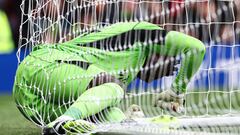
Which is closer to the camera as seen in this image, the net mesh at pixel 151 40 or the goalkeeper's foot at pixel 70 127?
the goalkeeper's foot at pixel 70 127

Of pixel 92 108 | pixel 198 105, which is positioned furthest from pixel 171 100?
pixel 92 108

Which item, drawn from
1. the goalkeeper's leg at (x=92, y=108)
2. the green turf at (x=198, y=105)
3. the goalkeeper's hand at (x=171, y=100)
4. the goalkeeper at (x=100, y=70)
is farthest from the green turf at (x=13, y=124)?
the goalkeeper's hand at (x=171, y=100)

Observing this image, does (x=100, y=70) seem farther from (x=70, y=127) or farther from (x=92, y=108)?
(x=70, y=127)

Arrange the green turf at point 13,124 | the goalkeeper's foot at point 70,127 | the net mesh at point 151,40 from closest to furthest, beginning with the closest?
1. the goalkeeper's foot at point 70,127
2. the net mesh at point 151,40
3. the green turf at point 13,124

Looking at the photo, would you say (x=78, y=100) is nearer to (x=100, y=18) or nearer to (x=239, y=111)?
(x=100, y=18)

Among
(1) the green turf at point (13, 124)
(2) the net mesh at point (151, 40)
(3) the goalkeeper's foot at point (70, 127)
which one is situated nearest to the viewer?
(3) the goalkeeper's foot at point (70, 127)

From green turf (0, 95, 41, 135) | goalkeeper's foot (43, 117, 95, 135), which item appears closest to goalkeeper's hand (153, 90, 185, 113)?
goalkeeper's foot (43, 117, 95, 135)

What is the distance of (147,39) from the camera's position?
1781 mm

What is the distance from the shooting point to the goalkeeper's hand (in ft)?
5.55

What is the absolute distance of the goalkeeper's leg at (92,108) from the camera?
1.58 meters

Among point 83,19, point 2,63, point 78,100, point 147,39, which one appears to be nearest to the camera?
point 78,100

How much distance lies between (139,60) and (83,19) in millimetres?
259

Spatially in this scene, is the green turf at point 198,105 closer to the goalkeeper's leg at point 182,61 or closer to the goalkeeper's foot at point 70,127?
the goalkeeper's leg at point 182,61

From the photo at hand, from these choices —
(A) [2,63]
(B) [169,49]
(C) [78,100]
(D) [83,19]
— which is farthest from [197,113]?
(A) [2,63]
